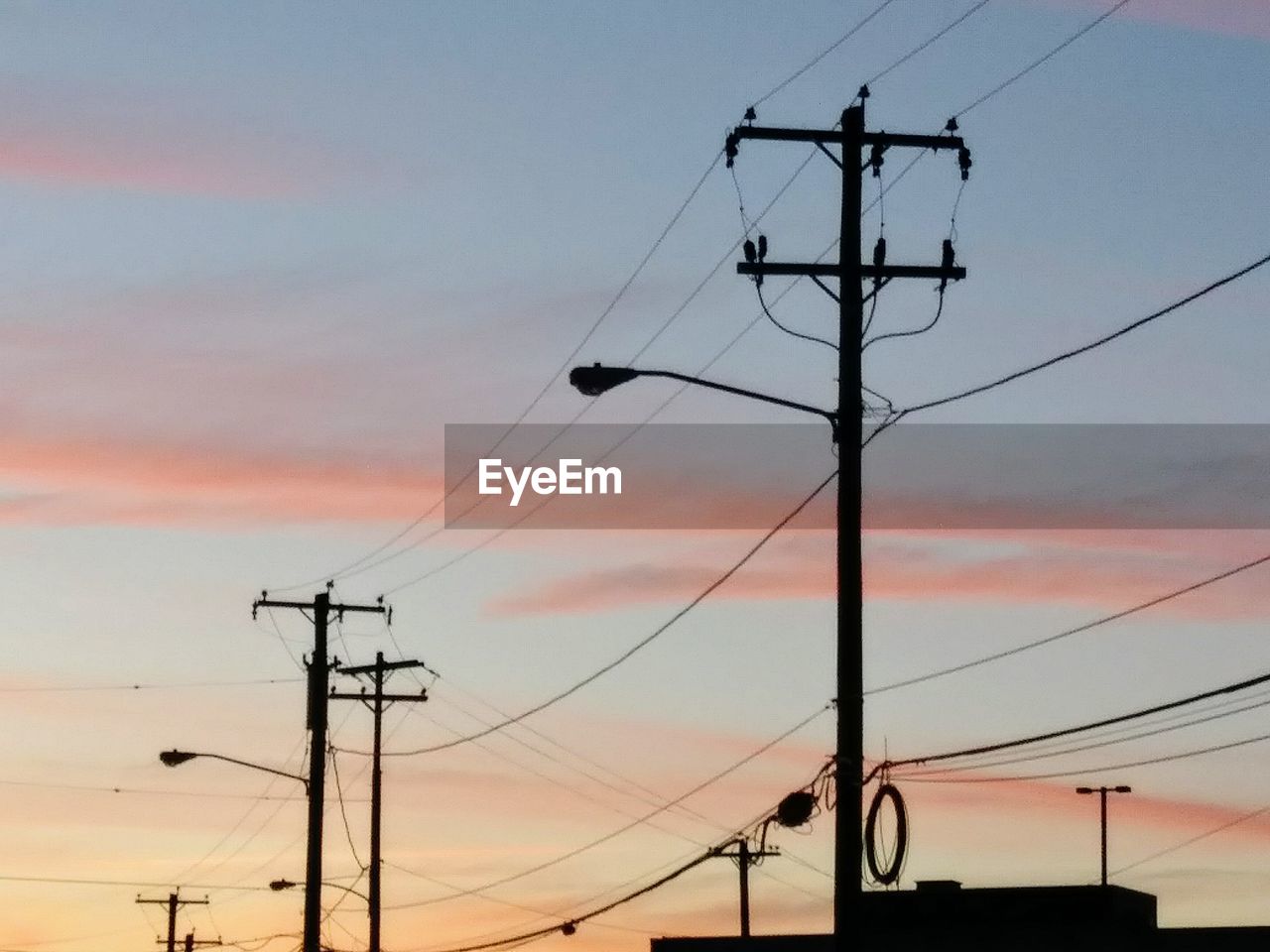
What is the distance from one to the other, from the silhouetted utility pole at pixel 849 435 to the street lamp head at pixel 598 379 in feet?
7.22

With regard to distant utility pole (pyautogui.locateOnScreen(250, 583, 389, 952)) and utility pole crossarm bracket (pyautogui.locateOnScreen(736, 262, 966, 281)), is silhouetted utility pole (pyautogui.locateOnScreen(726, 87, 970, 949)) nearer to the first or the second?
utility pole crossarm bracket (pyautogui.locateOnScreen(736, 262, 966, 281))

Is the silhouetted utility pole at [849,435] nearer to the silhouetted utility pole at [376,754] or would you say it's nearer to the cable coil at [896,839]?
the cable coil at [896,839]

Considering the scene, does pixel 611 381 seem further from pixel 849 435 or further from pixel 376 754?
pixel 376 754

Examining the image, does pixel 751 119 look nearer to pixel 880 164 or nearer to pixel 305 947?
pixel 880 164

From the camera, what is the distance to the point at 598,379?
25422 millimetres

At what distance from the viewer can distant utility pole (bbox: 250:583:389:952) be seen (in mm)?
52344

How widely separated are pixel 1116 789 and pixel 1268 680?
58388 mm

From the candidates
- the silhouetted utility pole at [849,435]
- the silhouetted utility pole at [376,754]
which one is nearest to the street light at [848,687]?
the silhouetted utility pole at [849,435]

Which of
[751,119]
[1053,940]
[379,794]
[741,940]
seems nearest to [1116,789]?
[741,940]

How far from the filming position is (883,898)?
57812 mm

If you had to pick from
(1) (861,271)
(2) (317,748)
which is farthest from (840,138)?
(2) (317,748)

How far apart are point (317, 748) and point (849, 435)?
3075 cm

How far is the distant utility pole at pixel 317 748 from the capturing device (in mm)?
52344

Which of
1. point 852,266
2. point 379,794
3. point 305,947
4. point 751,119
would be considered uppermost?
point 751,119
